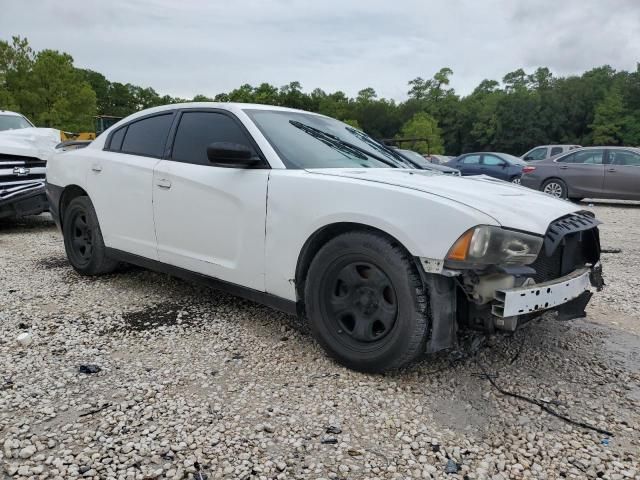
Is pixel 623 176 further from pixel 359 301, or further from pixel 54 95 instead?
pixel 54 95

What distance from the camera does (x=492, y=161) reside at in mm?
16953

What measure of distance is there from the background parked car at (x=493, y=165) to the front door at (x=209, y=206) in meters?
14.0

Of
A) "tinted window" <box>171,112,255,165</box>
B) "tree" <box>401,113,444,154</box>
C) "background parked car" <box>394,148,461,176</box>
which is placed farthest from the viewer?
"tree" <box>401,113,444,154</box>

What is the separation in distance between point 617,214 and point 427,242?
10383 mm

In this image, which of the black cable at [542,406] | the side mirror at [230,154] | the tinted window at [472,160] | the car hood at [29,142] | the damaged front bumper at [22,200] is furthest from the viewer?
the tinted window at [472,160]

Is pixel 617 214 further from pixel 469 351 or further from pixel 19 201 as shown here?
pixel 19 201

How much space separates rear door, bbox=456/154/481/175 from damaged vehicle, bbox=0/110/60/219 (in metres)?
13.2

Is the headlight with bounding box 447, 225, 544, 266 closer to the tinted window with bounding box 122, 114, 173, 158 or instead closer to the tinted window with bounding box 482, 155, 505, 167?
the tinted window with bounding box 122, 114, 173, 158

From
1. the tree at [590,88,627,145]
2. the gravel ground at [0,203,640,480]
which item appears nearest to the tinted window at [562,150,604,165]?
the gravel ground at [0,203,640,480]

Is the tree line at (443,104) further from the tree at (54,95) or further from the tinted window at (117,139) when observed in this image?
the tinted window at (117,139)

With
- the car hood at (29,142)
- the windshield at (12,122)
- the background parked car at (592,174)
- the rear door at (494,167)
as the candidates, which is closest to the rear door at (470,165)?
the rear door at (494,167)

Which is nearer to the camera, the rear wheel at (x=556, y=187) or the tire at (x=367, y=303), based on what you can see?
the tire at (x=367, y=303)

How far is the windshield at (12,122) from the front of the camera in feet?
27.6

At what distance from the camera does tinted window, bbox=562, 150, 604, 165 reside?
12.5m
